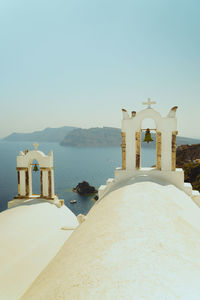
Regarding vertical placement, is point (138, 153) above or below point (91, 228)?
above

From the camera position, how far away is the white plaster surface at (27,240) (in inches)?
273

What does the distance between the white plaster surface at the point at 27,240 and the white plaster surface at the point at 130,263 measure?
13.0 ft

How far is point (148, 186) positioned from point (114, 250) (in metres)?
4.51

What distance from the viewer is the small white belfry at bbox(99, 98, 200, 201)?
962 cm

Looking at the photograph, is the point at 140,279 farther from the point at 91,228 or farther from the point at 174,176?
the point at 174,176

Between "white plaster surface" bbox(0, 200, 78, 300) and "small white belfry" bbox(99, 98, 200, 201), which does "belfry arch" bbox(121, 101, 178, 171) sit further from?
"white plaster surface" bbox(0, 200, 78, 300)

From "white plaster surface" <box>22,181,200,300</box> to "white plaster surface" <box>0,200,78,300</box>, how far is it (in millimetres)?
3949

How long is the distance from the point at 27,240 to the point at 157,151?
7.14 meters

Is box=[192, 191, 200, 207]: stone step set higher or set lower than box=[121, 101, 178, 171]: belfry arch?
lower

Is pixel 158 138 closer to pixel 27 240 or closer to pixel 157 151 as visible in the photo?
pixel 157 151

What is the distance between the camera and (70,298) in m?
2.48

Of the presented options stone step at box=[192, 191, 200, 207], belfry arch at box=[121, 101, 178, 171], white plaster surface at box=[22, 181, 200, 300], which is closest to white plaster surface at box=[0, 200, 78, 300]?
white plaster surface at box=[22, 181, 200, 300]

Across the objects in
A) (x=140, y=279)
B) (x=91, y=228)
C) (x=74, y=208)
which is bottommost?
(x=74, y=208)

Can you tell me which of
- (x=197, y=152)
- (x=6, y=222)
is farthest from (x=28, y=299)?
(x=197, y=152)
